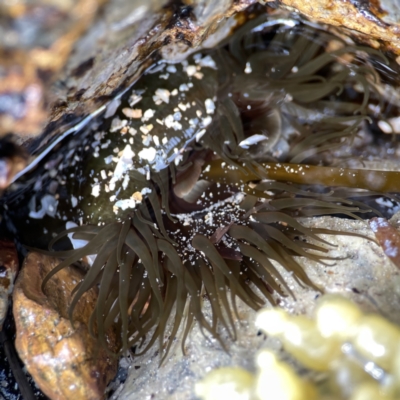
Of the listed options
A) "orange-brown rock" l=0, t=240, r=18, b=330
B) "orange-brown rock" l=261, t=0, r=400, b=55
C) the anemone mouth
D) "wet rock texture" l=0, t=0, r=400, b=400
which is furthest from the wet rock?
"orange-brown rock" l=261, t=0, r=400, b=55

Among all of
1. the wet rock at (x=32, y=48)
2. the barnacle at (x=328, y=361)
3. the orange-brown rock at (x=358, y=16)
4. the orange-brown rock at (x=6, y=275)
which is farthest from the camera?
the orange-brown rock at (x=6, y=275)

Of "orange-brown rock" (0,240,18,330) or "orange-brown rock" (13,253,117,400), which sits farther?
"orange-brown rock" (0,240,18,330)

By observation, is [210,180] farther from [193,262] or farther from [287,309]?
[287,309]

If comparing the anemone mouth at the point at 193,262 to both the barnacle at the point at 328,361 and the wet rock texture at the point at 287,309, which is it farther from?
the barnacle at the point at 328,361

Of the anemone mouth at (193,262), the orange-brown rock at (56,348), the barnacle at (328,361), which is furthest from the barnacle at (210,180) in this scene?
the barnacle at (328,361)

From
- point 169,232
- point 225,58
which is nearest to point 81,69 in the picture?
point 169,232

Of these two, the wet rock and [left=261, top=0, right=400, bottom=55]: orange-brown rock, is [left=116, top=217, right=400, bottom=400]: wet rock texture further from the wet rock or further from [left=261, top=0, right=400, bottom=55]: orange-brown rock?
the wet rock

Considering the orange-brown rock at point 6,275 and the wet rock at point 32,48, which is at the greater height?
the wet rock at point 32,48

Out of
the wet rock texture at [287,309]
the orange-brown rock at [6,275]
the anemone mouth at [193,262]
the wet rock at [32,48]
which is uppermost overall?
the wet rock at [32,48]

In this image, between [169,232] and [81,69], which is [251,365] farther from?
[81,69]
